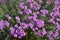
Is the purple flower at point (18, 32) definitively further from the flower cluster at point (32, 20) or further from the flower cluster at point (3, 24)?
the flower cluster at point (3, 24)

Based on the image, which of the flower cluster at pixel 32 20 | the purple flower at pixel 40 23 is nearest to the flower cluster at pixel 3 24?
the flower cluster at pixel 32 20

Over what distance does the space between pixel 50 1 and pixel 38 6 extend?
0.32 m

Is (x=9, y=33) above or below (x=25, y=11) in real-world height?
below

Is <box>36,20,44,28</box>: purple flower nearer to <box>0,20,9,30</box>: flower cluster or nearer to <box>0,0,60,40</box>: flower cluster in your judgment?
<box>0,0,60,40</box>: flower cluster

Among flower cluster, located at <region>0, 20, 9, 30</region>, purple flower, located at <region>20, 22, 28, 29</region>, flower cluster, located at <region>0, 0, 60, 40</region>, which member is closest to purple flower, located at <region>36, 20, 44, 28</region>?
flower cluster, located at <region>0, 0, 60, 40</region>

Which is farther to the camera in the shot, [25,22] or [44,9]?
[44,9]

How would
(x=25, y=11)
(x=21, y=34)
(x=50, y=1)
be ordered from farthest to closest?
(x=50, y=1)
(x=25, y=11)
(x=21, y=34)

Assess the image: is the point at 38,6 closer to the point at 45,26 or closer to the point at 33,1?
the point at 33,1

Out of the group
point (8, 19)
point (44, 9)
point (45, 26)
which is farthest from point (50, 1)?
point (8, 19)

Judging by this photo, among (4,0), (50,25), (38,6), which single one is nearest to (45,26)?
(50,25)

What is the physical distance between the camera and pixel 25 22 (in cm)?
360

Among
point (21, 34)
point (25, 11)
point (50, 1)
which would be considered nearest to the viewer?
point (21, 34)

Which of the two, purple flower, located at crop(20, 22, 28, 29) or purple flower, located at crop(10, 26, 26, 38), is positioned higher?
purple flower, located at crop(20, 22, 28, 29)

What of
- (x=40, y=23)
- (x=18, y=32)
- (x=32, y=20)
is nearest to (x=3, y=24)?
(x=18, y=32)
